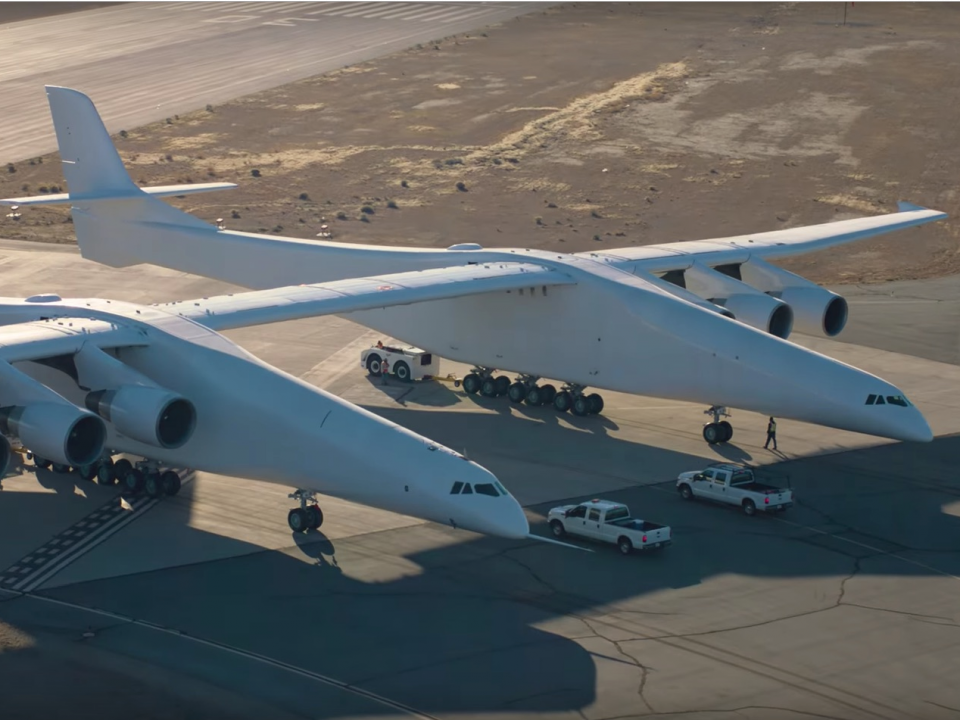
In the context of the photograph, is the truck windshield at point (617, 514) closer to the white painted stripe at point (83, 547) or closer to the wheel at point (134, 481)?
the white painted stripe at point (83, 547)

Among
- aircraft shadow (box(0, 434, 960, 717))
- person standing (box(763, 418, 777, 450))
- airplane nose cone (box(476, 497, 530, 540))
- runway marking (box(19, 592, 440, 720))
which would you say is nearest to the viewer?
runway marking (box(19, 592, 440, 720))

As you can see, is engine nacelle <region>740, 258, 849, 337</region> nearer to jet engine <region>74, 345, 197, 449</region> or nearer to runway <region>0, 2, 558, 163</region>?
jet engine <region>74, 345, 197, 449</region>

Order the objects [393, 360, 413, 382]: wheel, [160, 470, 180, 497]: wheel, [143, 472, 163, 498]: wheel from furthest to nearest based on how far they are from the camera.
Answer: [393, 360, 413, 382]: wheel → [160, 470, 180, 497]: wheel → [143, 472, 163, 498]: wheel

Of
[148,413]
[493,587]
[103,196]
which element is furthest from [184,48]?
[493,587]

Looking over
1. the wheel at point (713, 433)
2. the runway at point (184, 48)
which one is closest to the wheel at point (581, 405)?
the wheel at point (713, 433)

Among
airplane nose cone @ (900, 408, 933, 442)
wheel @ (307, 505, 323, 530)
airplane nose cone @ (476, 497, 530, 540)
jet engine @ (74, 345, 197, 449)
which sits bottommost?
wheel @ (307, 505, 323, 530)

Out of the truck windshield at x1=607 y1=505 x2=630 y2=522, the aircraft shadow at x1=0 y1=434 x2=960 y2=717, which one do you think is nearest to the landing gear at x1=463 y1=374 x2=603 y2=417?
the aircraft shadow at x1=0 y1=434 x2=960 y2=717

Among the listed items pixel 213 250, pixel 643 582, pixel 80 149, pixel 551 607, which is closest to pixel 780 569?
pixel 643 582
